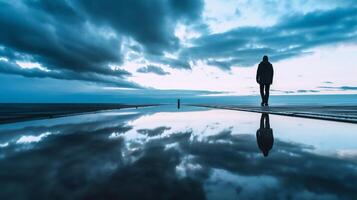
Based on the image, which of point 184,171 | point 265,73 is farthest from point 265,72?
point 184,171

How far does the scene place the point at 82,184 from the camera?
7.38 feet

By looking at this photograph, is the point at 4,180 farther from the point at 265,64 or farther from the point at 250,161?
the point at 265,64

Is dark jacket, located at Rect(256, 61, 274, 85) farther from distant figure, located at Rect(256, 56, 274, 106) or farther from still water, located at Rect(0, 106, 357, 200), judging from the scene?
still water, located at Rect(0, 106, 357, 200)

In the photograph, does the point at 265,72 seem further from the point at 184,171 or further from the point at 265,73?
the point at 184,171

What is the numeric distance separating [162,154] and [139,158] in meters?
0.46

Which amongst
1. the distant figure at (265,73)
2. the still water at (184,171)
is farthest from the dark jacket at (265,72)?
the still water at (184,171)

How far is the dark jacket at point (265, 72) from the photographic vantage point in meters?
16.1

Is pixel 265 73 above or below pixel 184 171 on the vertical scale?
above

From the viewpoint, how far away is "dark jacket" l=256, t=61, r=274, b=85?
16094 mm

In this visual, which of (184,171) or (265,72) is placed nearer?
(184,171)

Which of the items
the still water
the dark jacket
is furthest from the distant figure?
the still water

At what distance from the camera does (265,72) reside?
1620 cm

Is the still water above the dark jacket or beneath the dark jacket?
beneath

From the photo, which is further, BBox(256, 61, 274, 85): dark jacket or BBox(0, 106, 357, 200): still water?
BBox(256, 61, 274, 85): dark jacket
